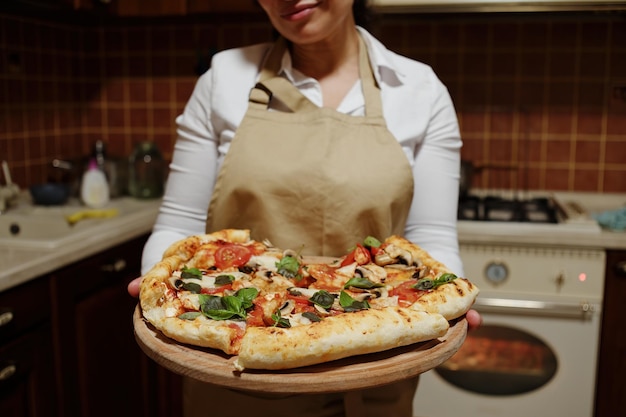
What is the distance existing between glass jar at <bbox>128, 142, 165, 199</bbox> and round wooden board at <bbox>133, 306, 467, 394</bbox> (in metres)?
1.65

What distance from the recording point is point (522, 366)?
223 centimetres

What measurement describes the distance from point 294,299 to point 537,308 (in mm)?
1354

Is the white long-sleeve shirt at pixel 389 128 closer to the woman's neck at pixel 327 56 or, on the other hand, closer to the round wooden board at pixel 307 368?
the woman's neck at pixel 327 56

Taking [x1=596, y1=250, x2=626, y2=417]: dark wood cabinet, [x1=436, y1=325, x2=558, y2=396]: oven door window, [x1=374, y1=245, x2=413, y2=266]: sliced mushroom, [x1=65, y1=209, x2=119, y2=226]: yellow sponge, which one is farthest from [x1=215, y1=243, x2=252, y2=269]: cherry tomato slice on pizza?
[x1=596, y1=250, x2=626, y2=417]: dark wood cabinet

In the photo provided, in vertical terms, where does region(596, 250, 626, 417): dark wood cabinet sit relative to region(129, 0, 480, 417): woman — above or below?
below

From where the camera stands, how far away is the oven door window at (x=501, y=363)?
2.20m

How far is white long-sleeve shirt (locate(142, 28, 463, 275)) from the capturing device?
1307mm

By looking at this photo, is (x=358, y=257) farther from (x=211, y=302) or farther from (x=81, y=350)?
(x=81, y=350)

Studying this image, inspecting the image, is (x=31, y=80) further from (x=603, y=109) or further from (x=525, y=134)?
(x=603, y=109)

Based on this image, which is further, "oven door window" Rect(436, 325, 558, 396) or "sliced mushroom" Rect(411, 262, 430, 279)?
"oven door window" Rect(436, 325, 558, 396)

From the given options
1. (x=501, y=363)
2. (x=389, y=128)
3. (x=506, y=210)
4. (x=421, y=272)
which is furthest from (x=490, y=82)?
(x=421, y=272)

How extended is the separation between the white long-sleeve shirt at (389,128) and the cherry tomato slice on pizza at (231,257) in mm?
168

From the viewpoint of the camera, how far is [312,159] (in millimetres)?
1273

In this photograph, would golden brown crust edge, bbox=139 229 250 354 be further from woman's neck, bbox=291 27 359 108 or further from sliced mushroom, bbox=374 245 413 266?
woman's neck, bbox=291 27 359 108
